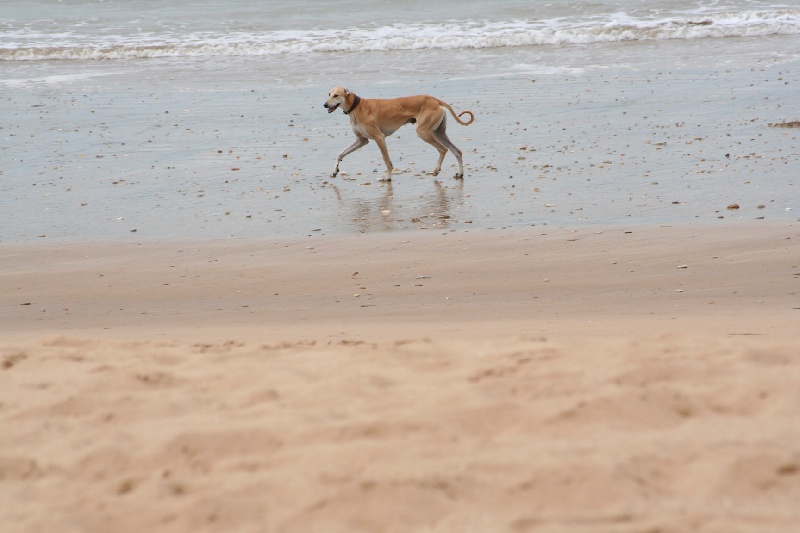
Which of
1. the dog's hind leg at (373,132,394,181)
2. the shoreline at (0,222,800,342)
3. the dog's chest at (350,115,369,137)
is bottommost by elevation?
the shoreline at (0,222,800,342)

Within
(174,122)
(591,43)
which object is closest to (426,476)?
(174,122)

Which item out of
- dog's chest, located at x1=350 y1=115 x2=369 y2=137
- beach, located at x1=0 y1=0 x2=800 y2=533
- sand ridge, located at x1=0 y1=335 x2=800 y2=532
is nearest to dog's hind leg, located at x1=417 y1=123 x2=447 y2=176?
beach, located at x1=0 y1=0 x2=800 y2=533

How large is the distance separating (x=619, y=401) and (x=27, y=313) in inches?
170

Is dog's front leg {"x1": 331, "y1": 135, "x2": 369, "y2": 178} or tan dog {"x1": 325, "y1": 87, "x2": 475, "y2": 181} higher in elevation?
tan dog {"x1": 325, "y1": 87, "x2": 475, "y2": 181}

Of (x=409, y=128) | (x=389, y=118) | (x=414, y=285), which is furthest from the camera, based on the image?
(x=409, y=128)

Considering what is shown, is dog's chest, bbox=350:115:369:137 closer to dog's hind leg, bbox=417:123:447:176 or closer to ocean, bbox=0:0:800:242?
ocean, bbox=0:0:800:242

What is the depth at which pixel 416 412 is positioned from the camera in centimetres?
346

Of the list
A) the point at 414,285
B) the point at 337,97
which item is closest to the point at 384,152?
the point at 337,97

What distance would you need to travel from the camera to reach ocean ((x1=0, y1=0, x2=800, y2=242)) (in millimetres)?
8688

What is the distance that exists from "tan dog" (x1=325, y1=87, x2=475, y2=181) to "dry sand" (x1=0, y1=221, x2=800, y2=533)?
4.55 m

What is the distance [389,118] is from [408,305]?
520 cm

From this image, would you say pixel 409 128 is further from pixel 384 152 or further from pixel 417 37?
pixel 417 37

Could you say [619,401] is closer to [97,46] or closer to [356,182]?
[356,182]

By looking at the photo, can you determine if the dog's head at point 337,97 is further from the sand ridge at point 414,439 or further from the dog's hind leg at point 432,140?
the sand ridge at point 414,439
